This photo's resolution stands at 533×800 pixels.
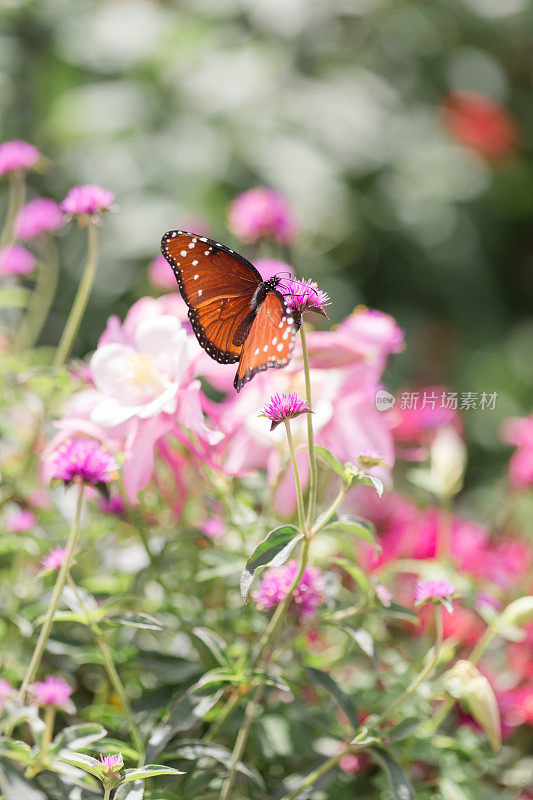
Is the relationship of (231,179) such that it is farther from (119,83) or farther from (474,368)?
(474,368)

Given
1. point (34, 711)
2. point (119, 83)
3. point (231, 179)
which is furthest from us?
point (119, 83)

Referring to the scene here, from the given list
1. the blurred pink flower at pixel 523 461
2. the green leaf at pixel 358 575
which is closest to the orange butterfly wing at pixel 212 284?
the green leaf at pixel 358 575

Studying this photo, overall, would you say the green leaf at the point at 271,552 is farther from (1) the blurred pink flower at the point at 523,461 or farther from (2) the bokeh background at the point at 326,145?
(2) the bokeh background at the point at 326,145

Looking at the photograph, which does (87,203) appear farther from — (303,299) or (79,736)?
(79,736)

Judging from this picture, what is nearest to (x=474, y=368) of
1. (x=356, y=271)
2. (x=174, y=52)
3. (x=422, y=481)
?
(x=356, y=271)

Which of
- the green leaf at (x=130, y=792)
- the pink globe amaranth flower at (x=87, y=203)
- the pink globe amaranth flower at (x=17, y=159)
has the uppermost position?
the pink globe amaranth flower at (x=17, y=159)

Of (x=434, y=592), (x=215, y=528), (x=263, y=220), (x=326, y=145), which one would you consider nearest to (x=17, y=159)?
(x=263, y=220)
